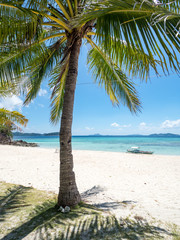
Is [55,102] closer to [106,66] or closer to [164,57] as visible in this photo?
[106,66]

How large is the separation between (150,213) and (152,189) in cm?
221

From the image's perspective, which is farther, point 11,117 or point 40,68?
point 11,117

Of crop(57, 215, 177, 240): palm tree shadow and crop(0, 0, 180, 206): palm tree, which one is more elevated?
crop(0, 0, 180, 206): palm tree

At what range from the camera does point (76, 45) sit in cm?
362

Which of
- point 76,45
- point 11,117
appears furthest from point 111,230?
point 11,117

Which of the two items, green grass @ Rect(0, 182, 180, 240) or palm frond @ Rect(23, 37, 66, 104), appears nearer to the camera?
green grass @ Rect(0, 182, 180, 240)

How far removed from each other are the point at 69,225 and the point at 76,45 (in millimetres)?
3349

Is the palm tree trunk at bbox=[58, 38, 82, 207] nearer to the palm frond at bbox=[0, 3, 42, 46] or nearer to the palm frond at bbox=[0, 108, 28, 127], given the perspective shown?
the palm frond at bbox=[0, 3, 42, 46]

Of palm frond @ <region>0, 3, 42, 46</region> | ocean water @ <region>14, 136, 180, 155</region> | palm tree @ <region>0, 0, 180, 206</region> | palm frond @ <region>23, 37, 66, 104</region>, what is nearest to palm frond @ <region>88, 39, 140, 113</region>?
palm tree @ <region>0, 0, 180, 206</region>

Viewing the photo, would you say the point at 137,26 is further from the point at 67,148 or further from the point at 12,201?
the point at 12,201

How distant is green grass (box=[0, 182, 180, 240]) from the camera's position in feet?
8.63

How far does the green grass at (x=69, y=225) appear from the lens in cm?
263

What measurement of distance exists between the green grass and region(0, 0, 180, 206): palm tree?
16.3 inches

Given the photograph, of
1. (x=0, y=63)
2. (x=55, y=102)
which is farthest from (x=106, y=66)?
(x=0, y=63)
